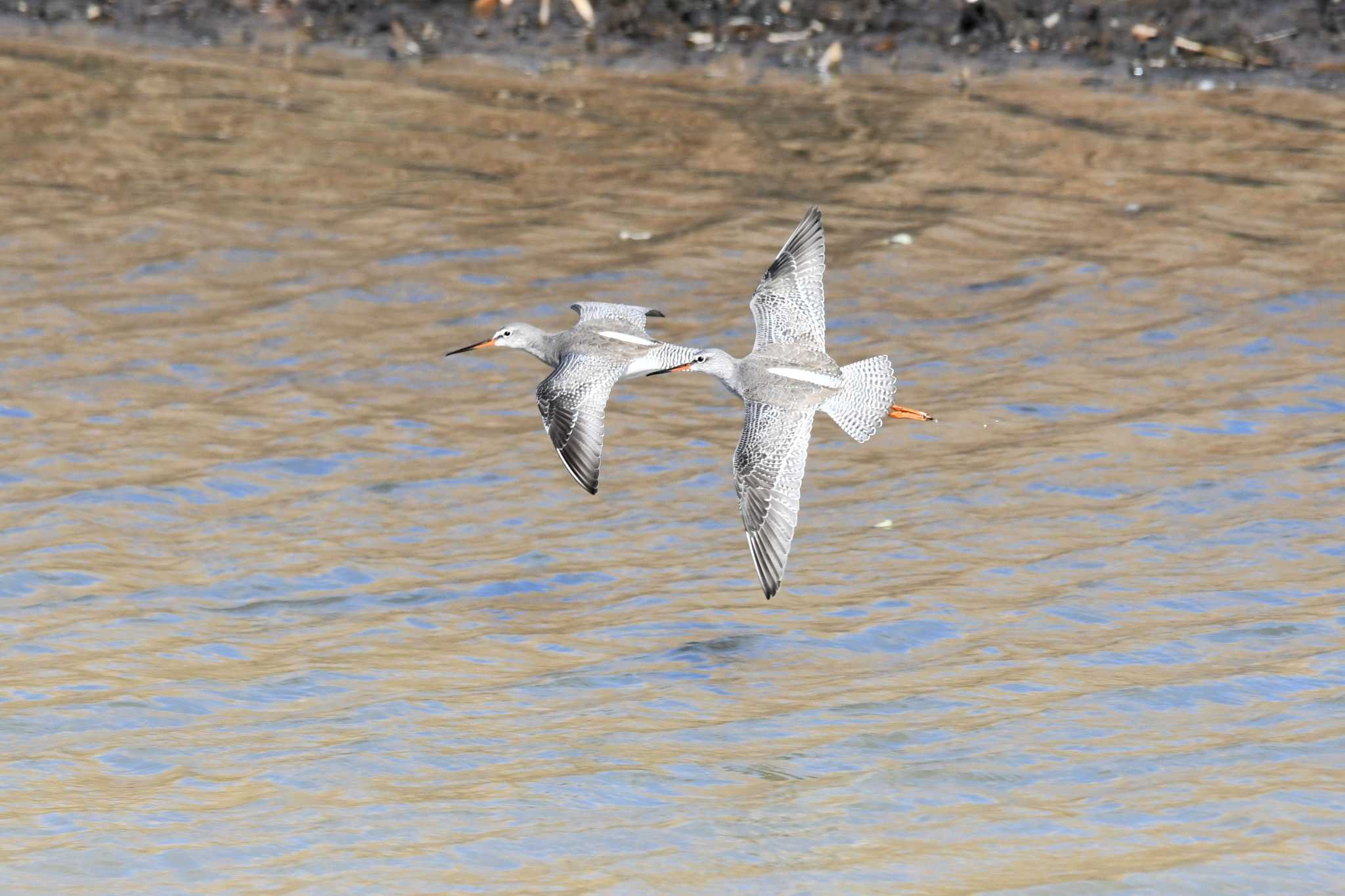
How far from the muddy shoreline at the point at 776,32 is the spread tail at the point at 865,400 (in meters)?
9.56

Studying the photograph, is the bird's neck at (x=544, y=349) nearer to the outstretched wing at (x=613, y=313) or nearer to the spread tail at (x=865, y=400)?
Result: the outstretched wing at (x=613, y=313)

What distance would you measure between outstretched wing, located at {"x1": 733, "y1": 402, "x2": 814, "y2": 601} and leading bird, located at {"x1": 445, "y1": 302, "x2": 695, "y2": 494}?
70 centimetres

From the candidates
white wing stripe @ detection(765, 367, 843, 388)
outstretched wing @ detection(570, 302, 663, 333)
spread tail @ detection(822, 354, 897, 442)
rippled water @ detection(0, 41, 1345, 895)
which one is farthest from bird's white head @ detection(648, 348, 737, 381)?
rippled water @ detection(0, 41, 1345, 895)

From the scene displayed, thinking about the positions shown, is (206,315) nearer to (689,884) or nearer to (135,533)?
(135,533)

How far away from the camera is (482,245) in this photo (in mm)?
14625

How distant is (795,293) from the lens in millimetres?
10477

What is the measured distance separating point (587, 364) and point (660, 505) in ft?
3.24

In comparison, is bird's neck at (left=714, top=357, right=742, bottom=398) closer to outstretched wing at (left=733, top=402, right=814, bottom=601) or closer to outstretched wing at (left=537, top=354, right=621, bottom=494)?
outstretched wing at (left=733, top=402, right=814, bottom=601)

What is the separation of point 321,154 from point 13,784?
32.0 ft

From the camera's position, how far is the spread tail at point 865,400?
9703mm

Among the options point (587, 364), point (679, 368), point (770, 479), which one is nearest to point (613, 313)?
point (587, 364)

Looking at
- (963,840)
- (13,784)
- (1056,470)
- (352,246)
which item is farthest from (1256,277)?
(13,784)

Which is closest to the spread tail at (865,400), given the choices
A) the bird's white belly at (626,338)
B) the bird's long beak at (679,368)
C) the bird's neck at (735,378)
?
the bird's neck at (735,378)

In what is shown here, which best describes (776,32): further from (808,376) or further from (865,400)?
(865,400)
